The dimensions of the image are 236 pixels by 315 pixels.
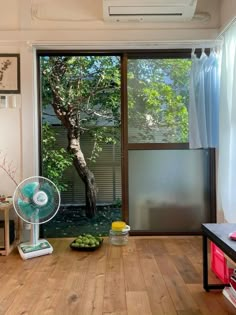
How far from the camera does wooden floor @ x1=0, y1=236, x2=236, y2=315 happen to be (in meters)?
2.10

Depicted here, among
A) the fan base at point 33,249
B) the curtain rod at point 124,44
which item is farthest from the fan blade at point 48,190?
the curtain rod at point 124,44

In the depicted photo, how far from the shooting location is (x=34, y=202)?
3092 millimetres

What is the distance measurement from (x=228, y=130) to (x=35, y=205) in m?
1.98

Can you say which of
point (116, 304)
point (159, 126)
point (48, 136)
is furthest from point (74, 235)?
point (116, 304)

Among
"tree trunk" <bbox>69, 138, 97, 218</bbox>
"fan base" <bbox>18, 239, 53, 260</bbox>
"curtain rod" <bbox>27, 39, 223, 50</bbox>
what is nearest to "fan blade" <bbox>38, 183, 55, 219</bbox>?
"fan base" <bbox>18, 239, 53, 260</bbox>

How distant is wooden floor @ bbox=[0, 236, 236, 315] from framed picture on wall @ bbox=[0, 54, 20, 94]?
176 cm

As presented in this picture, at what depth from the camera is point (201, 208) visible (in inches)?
150

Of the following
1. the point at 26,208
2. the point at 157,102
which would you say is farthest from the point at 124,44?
the point at 26,208

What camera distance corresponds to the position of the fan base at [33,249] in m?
3.09

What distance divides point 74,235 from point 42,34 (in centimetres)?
238

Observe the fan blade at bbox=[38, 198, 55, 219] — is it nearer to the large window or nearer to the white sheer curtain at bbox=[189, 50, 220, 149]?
the large window

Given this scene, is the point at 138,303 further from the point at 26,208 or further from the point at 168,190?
the point at 168,190

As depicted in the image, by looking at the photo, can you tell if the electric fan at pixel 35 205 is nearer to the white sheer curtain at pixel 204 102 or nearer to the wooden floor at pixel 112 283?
the wooden floor at pixel 112 283

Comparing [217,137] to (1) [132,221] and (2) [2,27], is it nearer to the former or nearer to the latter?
(1) [132,221]
